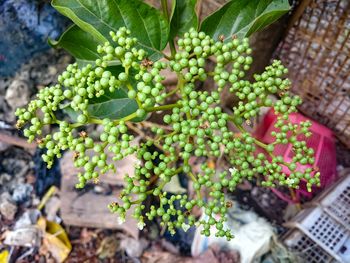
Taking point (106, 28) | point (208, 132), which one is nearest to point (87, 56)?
point (106, 28)

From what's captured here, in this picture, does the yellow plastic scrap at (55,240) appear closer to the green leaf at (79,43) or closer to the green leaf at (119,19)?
the green leaf at (79,43)

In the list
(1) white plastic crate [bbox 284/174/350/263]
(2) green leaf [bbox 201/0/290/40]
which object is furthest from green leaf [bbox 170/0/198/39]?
(1) white plastic crate [bbox 284/174/350/263]

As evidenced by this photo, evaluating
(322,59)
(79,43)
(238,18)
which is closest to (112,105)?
(79,43)

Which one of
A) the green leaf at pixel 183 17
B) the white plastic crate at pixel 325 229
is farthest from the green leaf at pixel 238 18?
the white plastic crate at pixel 325 229

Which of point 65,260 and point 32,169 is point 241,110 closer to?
point 65,260

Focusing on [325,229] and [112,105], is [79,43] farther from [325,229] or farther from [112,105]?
[325,229]
